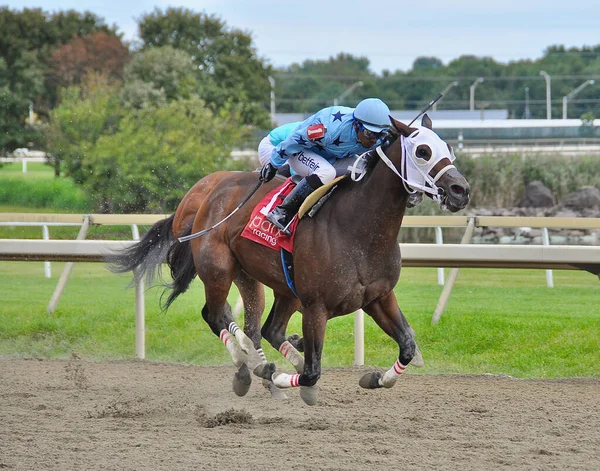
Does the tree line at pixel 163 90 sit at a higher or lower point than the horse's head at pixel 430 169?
higher

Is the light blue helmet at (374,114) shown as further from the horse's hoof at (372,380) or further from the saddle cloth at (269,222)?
the horse's hoof at (372,380)

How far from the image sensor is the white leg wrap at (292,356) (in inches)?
238

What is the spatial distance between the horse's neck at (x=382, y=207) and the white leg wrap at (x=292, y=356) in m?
1.27

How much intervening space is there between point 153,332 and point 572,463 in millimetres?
5005

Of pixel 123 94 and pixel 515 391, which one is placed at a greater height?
pixel 123 94

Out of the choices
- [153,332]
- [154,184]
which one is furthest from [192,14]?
[153,332]

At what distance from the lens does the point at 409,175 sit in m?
4.94

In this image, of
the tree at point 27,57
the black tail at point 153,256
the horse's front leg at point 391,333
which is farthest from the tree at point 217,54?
the horse's front leg at point 391,333

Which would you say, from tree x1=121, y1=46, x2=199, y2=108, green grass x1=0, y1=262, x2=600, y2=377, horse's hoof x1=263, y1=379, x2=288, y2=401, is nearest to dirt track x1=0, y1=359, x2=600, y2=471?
horse's hoof x1=263, y1=379, x2=288, y2=401

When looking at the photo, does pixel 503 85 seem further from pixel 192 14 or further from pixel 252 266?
pixel 252 266

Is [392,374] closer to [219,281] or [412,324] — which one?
[219,281]

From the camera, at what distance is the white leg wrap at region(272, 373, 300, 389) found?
5441 millimetres

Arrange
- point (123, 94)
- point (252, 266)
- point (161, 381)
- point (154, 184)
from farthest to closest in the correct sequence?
point (123, 94) → point (154, 184) → point (161, 381) → point (252, 266)

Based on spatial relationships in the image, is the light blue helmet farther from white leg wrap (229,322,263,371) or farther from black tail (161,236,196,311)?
black tail (161,236,196,311)
